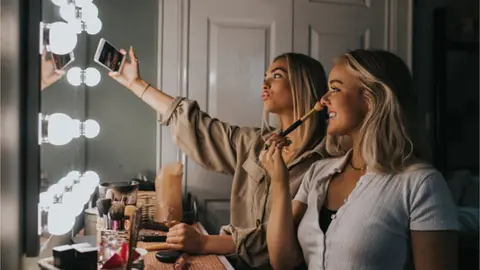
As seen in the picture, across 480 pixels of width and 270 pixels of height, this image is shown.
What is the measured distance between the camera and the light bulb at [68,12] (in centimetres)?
114

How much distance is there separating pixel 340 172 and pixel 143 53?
0.90 m

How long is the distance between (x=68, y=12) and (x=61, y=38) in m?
0.22

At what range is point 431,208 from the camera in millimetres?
920

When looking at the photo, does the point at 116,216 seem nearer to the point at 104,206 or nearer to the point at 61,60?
the point at 104,206

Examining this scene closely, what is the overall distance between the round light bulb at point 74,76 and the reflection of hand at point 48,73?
17cm

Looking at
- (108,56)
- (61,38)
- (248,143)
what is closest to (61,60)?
Answer: (61,38)

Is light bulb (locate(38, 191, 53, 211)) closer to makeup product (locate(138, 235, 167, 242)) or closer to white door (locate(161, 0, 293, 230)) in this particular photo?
makeup product (locate(138, 235, 167, 242))

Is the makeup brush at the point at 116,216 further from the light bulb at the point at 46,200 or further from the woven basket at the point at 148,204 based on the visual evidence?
the woven basket at the point at 148,204

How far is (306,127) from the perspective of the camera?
130cm

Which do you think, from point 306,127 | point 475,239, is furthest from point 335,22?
point 475,239

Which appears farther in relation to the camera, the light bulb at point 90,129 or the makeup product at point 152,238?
the light bulb at point 90,129

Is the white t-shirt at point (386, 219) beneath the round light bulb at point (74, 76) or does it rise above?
beneath

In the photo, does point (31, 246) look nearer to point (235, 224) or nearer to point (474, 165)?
point (235, 224)

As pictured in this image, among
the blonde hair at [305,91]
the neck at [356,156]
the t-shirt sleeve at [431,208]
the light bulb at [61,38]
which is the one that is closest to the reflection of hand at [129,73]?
the light bulb at [61,38]
